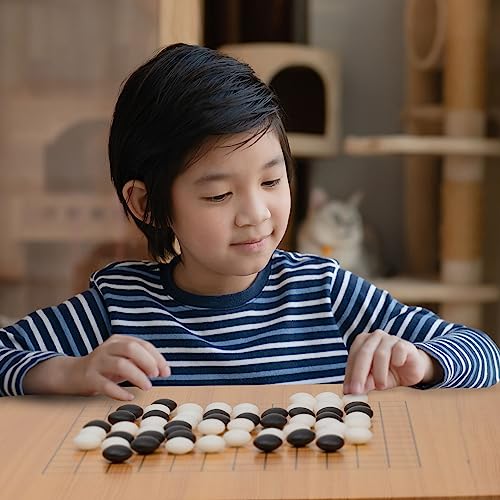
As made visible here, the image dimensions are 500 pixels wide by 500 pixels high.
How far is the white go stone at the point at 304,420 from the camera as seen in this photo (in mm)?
787

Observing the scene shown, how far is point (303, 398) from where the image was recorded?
0.88 m

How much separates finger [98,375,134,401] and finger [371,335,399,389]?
0.71ft

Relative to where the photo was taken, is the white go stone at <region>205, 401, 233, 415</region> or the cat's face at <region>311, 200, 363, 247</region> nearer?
the white go stone at <region>205, 401, 233, 415</region>

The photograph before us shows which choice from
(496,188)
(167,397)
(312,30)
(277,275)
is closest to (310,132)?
(312,30)

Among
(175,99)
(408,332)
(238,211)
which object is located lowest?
(408,332)

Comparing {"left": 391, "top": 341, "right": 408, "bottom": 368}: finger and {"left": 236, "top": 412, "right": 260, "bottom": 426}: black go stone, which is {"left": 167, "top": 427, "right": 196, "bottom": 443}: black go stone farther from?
{"left": 391, "top": 341, "right": 408, "bottom": 368}: finger

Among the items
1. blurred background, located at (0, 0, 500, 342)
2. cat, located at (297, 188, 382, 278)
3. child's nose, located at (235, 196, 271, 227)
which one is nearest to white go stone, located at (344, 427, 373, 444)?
child's nose, located at (235, 196, 271, 227)

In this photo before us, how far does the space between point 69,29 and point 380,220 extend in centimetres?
109

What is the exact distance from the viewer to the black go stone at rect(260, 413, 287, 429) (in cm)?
79

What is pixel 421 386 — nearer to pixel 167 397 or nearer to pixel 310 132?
pixel 167 397

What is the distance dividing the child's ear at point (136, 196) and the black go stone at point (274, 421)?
0.44m

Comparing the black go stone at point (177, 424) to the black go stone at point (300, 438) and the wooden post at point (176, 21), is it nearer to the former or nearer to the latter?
the black go stone at point (300, 438)

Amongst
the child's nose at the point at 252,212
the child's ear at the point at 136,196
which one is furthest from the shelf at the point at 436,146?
the child's nose at the point at 252,212

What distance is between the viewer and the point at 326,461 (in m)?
0.71
